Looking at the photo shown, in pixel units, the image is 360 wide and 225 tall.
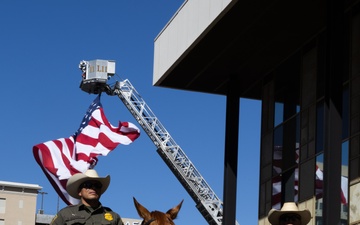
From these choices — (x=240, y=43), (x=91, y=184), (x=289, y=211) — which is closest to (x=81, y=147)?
(x=240, y=43)

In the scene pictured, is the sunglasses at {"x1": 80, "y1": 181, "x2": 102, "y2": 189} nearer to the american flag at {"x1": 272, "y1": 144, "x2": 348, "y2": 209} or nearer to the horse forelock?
the horse forelock

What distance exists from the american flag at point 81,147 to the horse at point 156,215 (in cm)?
1394

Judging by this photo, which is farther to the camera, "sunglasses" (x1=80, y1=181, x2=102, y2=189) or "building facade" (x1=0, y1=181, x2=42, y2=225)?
"building facade" (x1=0, y1=181, x2=42, y2=225)

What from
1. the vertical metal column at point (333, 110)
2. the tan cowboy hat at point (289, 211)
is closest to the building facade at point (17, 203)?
the vertical metal column at point (333, 110)

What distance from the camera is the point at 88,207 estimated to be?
444 inches

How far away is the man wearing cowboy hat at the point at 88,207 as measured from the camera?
36.8 feet

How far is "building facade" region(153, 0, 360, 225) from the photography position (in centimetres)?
2162

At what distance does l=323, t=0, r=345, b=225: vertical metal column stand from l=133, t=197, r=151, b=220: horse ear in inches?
423

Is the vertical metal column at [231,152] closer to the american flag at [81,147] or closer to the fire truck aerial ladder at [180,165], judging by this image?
the american flag at [81,147]

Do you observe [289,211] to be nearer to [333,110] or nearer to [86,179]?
[86,179]

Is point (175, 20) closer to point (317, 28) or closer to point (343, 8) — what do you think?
point (317, 28)

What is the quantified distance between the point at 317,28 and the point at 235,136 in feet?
15.1

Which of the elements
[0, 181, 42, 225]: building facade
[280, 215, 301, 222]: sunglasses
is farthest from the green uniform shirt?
[0, 181, 42, 225]: building facade

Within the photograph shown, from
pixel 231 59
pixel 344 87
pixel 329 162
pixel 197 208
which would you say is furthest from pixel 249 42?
pixel 197 208
